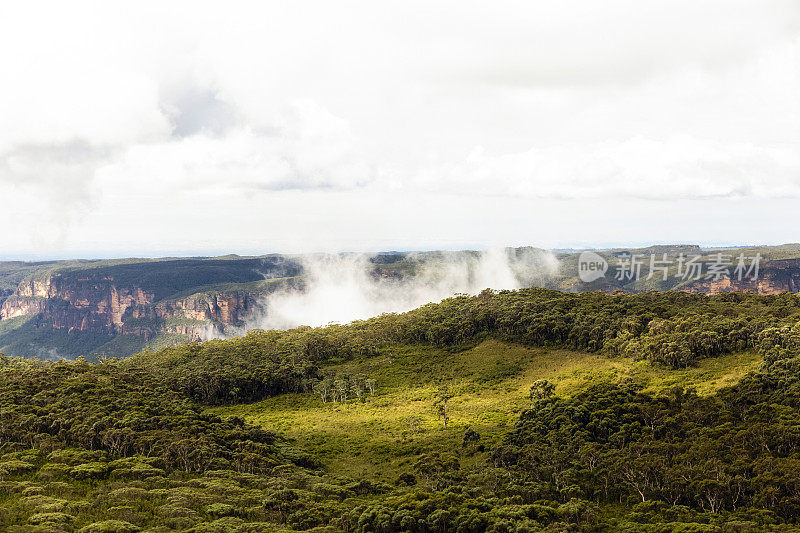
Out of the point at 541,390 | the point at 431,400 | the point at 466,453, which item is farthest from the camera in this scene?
the point at 431,400

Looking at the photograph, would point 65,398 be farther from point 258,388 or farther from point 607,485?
point 607,485

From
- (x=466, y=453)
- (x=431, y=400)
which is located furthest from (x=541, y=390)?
(x=466, y=453)

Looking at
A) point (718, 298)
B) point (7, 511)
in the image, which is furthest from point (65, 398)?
point (718, 298)

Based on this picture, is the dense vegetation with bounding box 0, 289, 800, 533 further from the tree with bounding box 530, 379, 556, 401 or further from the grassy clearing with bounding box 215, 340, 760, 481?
the grassy clearing with bounding box 215, 340, 760, 481

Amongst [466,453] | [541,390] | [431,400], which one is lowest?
[431,400]

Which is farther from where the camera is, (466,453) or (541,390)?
(541,390)

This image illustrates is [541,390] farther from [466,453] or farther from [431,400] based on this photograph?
[466,453]

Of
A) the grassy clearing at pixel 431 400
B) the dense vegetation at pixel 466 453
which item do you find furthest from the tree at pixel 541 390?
the grassy clearing at pixel 431 400

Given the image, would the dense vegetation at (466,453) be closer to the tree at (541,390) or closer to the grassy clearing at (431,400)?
the tree at (541,390)
